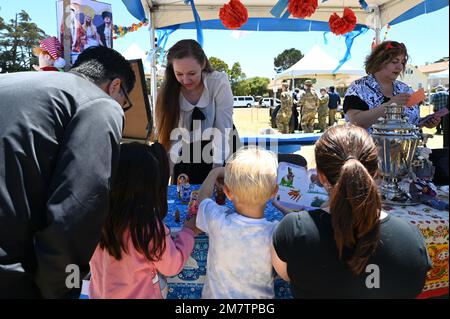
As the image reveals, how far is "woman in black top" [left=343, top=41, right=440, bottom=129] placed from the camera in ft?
6.78

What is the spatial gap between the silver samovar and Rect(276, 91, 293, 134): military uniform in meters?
9.83

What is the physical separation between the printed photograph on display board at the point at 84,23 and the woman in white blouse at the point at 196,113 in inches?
15.2

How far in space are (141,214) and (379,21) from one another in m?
4.33

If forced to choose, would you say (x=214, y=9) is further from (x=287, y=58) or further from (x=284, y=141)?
(x=287, y=58)

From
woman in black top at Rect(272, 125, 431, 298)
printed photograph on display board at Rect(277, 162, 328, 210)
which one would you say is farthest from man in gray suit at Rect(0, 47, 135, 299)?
printed photograph on display board at Rect(277, 162, 328, 210)

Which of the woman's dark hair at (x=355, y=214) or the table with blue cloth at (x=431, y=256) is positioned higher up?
the woman's dark hair at (x=355, y=214)

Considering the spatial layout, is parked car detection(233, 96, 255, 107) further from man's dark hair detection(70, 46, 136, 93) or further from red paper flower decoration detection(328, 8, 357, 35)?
man's dark hair detection(70, 46, 136, 93)

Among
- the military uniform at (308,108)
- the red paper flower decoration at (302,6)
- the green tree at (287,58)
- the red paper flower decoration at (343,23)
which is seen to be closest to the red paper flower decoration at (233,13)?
the red paper flower decoration at (302,6)

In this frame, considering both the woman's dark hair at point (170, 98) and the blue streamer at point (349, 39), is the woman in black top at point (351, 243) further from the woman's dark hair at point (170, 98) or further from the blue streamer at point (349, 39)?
the blue streamer at point (349, 39)

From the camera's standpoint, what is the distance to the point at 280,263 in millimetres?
1051

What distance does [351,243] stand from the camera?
95cm

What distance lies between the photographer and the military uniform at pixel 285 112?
11.2m
